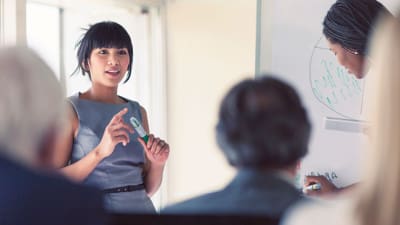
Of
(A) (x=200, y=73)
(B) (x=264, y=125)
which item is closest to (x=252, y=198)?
(B) (x=264, y=125)

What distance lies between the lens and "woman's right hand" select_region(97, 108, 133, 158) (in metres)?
2.08

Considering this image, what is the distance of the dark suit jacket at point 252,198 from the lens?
1007mm

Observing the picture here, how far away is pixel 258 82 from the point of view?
3.41ft

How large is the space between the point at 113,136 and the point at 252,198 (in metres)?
1.15

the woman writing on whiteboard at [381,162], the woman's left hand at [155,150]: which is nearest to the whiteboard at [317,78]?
the woman's left hand at [155,150]

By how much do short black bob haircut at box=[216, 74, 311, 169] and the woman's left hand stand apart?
1168mm

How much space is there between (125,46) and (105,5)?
1.77 feet

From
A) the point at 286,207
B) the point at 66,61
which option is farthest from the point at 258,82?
the point at 66,61

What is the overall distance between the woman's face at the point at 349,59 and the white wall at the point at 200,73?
18.3 inches

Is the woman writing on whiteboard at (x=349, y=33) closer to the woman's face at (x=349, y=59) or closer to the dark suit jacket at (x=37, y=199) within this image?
the woman's face at (x=349, y=59)

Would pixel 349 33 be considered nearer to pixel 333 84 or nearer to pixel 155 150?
pixel 333 84

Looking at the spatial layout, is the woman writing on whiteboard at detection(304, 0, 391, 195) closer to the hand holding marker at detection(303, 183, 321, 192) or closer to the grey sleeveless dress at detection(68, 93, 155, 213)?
the hand holding marker at detection(303, 183, 321, 192)

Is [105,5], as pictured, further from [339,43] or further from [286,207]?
[286,207]

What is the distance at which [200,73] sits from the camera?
2.85 m
